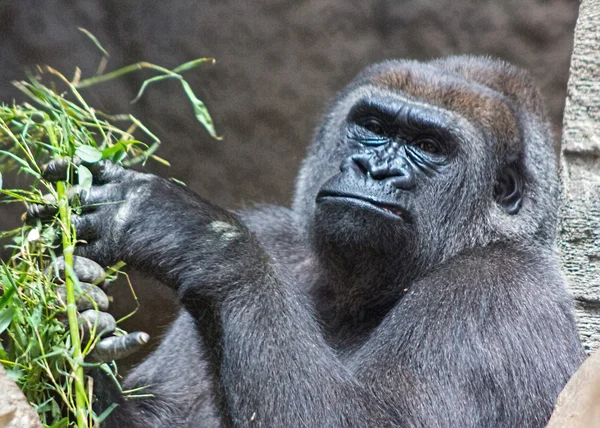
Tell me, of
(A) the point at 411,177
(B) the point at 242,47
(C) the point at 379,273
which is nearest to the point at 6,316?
(C) the point at 379,273

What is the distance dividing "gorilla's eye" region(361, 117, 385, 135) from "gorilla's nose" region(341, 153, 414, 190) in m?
0.20

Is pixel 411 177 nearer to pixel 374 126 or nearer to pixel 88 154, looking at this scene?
pixel 374 126

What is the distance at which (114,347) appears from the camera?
2.55m

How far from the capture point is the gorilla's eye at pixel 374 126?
11.0 ft

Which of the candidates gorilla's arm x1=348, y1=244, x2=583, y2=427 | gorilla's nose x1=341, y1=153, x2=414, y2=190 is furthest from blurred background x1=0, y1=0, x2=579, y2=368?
gorilla's arm x1=348, y1=244, x2=583, y2=427

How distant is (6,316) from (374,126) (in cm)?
160

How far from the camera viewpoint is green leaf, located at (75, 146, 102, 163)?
268 centimetres

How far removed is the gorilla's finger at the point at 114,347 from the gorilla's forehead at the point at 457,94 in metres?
1.55

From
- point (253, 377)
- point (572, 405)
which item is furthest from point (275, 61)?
point (572, 405)

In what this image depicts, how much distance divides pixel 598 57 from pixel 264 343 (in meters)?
1.44

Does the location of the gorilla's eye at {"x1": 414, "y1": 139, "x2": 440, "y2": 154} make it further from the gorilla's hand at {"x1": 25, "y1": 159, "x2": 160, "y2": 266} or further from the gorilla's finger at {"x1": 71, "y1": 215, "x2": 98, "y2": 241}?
the gorilla's finger at {"x1": 71, "y1": 215, "x2": 98, "y2": 241}

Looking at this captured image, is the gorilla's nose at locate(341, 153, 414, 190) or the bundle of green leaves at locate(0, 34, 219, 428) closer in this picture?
the bundle of green leaves at locate(0, 34, 219, 428)

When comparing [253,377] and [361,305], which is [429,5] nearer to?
[361,305]

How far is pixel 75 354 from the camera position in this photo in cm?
243
